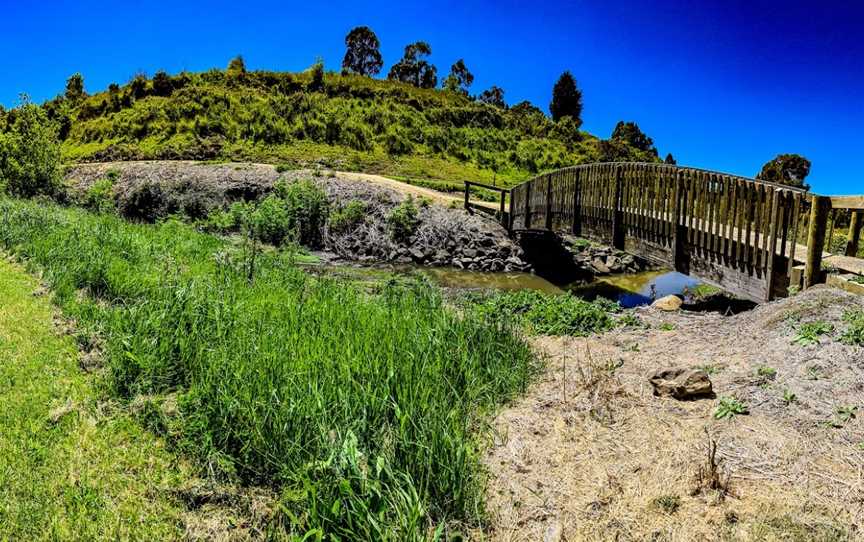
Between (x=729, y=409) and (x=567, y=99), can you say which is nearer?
(x=729, y=409)

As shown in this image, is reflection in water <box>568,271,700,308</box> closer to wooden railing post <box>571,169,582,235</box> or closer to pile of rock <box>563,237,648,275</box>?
pile of rock <box>563,237,648,275</box>

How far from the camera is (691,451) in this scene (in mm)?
4148

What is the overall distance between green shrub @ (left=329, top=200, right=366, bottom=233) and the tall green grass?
1255 cm

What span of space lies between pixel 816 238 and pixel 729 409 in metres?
4.18

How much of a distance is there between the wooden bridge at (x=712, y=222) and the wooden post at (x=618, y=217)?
24mm

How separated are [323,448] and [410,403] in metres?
0.77

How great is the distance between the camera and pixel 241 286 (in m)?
8.65

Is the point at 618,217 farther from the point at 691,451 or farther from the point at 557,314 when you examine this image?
the point at 691,451

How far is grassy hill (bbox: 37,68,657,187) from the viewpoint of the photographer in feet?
123

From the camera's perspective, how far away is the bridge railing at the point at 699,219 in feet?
27.2

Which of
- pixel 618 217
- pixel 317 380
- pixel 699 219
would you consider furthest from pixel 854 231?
pixel 317 380

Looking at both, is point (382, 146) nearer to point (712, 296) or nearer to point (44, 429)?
point (712, 296)

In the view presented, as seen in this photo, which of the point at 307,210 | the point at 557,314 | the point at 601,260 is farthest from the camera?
the point at 307,210

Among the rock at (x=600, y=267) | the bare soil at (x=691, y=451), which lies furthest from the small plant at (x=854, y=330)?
the rock at (x=600, y=267)
